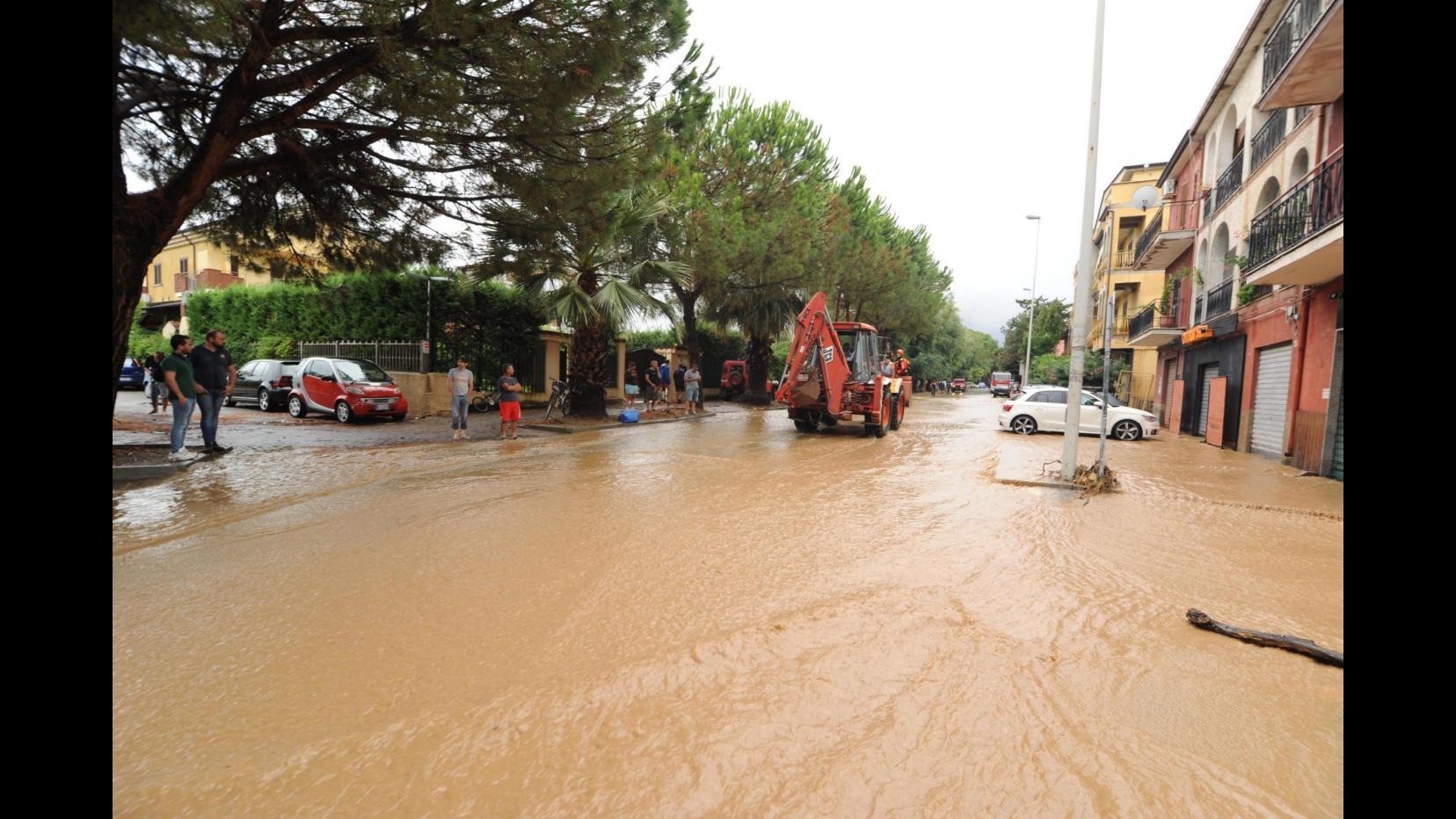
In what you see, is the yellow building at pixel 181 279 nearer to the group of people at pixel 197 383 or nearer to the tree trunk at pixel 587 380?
the tree trunk at pixel 587 380

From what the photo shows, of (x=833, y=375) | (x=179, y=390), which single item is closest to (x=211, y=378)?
(x=179, y=390)

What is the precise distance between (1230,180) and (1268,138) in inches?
97.9

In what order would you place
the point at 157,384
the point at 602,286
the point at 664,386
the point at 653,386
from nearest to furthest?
the point at 157,384 < the point at 602,286 < the point at 653,386 < the point at 664,386

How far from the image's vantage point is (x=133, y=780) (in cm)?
236

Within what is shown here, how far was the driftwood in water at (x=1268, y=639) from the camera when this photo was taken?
11.6ft

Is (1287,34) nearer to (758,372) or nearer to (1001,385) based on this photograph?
(758,372)

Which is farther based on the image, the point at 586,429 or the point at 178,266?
the point at 178,266

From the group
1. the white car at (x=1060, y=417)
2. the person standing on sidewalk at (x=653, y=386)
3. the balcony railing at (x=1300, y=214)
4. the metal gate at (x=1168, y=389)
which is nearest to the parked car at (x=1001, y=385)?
the metal gate at (x=1168, y=389)

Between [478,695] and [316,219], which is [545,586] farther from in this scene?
[316,219]

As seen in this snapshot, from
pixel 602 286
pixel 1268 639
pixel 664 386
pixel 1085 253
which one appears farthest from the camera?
pixel 664 386

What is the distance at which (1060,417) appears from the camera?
1775 centimetres

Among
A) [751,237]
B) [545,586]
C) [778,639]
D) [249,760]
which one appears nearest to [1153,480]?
[778,639]

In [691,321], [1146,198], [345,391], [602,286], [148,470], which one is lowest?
[148,470]
